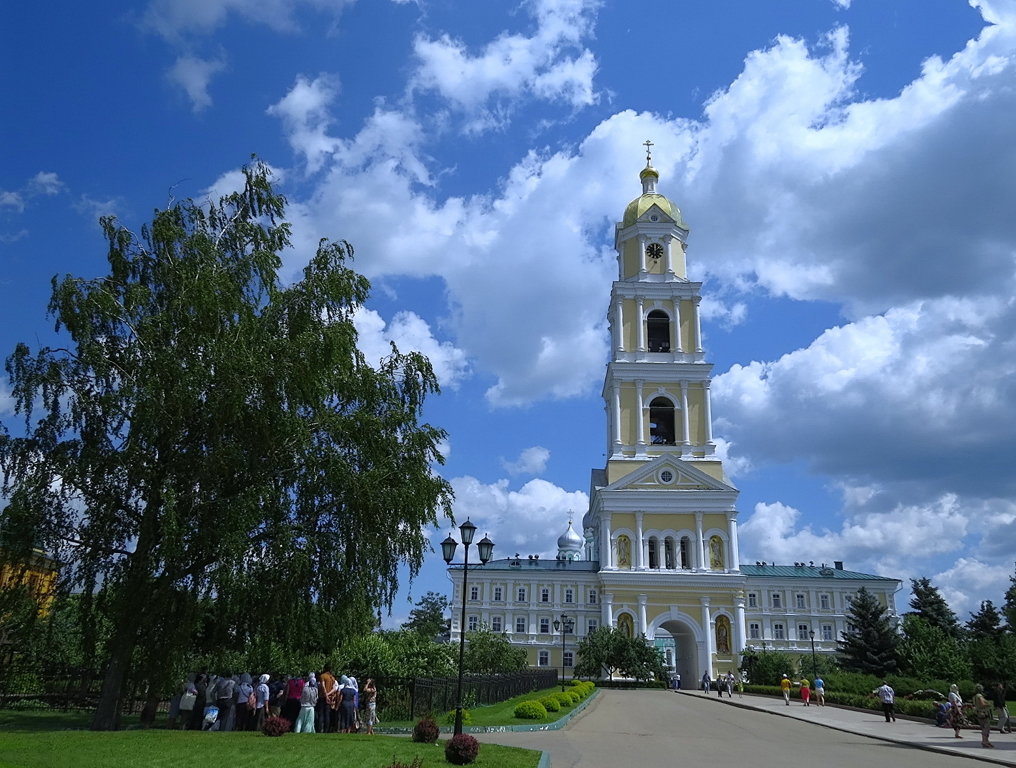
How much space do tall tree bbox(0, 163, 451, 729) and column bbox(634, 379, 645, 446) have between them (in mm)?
43001

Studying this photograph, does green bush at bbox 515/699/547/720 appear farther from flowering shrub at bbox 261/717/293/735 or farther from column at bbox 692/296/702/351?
column at bbox 692/296/702/351

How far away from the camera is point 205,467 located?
1852 cm

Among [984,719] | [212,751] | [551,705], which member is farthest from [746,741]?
[212,751]

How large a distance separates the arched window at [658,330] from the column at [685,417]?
471cm

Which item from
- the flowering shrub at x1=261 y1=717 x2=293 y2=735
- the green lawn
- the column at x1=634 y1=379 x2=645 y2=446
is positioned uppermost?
the column at x1=634 y1=379 x2=645 y2=446

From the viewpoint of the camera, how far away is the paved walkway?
16156 millimetres

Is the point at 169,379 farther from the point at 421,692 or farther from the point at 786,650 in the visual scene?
the point at 786,650

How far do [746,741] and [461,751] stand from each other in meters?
9.36

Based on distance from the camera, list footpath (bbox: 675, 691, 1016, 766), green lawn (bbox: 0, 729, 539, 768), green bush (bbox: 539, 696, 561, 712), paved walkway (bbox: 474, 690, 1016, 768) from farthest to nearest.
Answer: green bush (bbox: 539, 696, 561, 712) < footpath (bbox: 675, 691, 1016, 766) < paved walkway (bbox: 474, 690, 1016, 768) < green lawn (bbox: 0, 729, 539, 768)

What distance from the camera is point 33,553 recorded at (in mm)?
18359

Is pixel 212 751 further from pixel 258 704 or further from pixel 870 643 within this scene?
pixel 870 643

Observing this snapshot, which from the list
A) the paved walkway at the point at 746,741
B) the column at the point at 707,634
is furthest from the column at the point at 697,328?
the paved walkway at the point at 746,741

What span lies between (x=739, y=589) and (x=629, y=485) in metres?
10.5

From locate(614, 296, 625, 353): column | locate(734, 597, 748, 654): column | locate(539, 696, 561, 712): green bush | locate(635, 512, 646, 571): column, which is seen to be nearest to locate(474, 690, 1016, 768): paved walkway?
locate(539, 696, 561, 712): green bush
